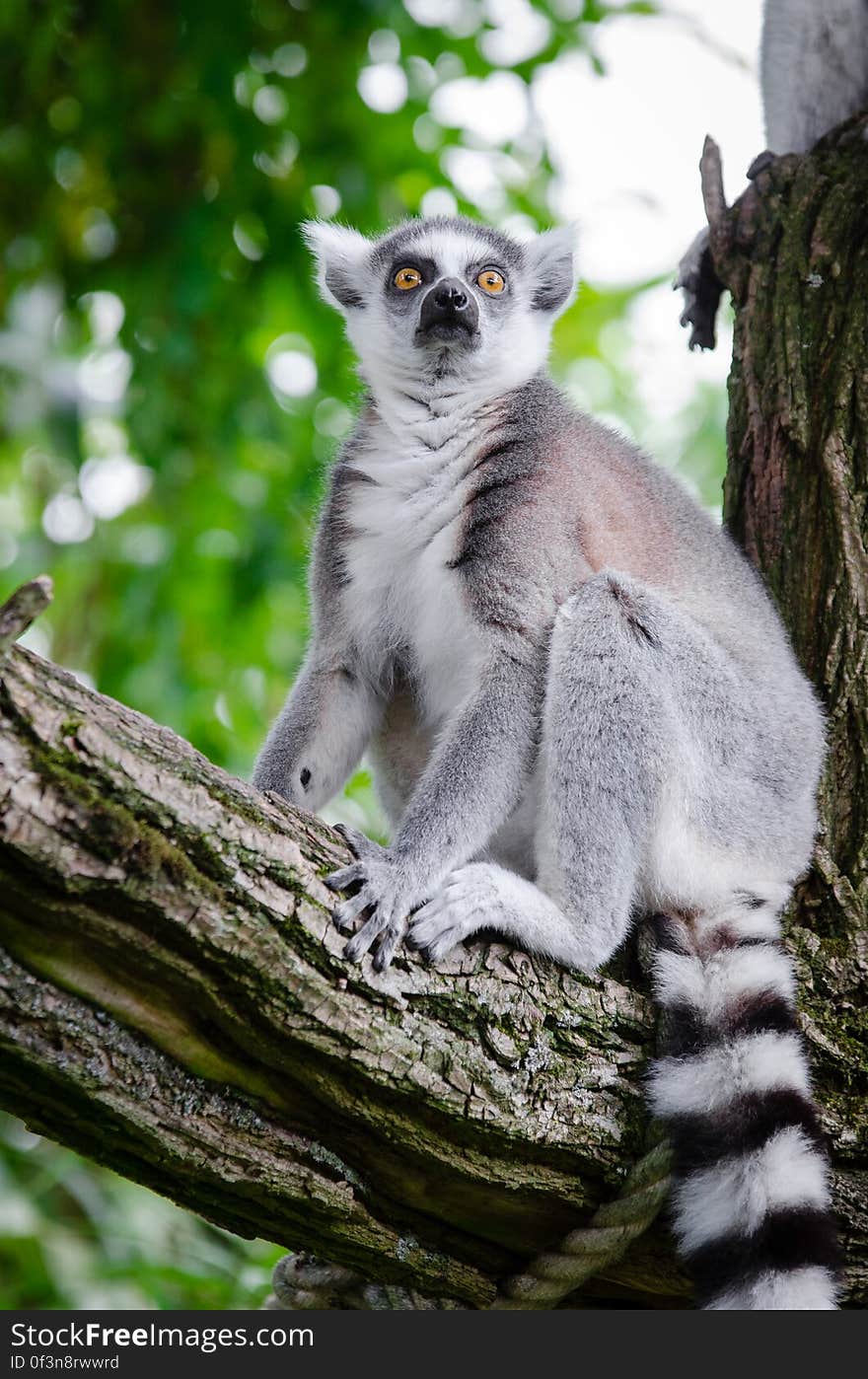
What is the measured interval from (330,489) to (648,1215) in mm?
2599

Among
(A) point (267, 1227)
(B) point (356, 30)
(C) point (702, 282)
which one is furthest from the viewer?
(B) point (356, 30)

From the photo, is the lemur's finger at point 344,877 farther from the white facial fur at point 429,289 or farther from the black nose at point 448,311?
the black nose at point 448,311

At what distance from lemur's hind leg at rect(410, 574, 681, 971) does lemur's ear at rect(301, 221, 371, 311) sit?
188 cm

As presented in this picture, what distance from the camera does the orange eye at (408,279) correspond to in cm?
462

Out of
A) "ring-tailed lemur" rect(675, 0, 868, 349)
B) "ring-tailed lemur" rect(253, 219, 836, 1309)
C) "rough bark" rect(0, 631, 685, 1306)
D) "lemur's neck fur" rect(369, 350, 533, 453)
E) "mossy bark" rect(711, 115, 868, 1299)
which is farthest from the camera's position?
"ring-tailed lemur" rect(675, 0, 868, 349)

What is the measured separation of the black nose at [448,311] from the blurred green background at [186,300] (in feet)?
3.77

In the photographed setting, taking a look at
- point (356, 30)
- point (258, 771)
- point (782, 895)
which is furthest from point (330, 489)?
point (356, 30)

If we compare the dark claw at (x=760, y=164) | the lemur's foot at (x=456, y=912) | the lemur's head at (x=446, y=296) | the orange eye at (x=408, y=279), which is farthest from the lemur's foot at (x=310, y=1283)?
the dark claw at (x=760, y=164)

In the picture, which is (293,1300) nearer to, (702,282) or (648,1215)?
(648,1215)

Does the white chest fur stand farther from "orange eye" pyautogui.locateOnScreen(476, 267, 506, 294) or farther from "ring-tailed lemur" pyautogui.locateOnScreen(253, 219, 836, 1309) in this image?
"orange eye" pyautogui.locateOnScreen(476, 267, 506, 294)

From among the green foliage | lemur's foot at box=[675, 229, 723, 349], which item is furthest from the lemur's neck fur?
the green foliage

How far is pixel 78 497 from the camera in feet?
18.5

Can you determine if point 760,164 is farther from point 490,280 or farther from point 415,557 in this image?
point 415,557

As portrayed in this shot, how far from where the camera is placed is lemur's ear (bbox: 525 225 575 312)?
483 centimetres
